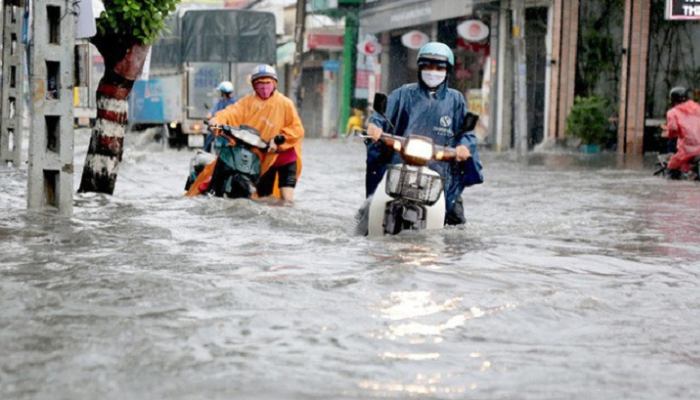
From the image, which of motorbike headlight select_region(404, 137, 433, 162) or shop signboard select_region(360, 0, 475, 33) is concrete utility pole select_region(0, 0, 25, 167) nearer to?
motorbike headlight select_region(404, 137, 433, 162)

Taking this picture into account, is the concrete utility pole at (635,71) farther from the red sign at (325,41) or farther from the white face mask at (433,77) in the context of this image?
the red sign at (325,41)

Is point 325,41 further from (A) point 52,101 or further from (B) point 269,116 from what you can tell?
(A) point 52,101

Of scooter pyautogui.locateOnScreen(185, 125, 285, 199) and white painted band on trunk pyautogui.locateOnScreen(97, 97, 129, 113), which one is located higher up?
white painted band on trunk pyautogui.locateOnScreen(97, 97, 129, 113)

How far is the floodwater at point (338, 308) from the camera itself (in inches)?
181

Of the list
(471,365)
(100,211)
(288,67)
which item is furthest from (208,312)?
(288,67)

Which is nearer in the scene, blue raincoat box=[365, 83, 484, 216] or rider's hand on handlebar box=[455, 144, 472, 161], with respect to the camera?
rider's hand on handlebar box=[455, 144, 472, 161]

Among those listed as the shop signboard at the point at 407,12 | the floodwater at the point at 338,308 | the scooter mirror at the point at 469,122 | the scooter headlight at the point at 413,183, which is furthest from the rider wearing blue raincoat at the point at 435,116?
the shop signboard at the point at 407,12

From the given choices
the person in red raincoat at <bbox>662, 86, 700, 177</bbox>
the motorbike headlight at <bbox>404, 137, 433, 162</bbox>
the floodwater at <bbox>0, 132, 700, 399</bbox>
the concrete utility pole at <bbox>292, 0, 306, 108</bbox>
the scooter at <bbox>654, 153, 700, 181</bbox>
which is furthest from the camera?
the concrete utility pole at <bbox>292, 0, 306, 108</bbox>

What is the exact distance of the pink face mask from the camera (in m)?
12.7

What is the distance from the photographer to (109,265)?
7586 millimetres

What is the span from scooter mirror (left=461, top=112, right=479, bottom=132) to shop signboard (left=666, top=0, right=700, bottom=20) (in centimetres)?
1082

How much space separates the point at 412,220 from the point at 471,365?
379cm

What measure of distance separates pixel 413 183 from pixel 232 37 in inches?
927

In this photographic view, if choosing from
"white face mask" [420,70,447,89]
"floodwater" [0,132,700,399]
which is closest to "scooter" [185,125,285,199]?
"floodwater" [0,132,700,399]
